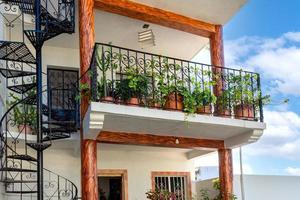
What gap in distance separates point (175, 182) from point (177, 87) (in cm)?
368

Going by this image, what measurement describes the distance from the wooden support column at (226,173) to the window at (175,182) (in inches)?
74.3

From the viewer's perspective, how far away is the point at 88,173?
7.59m

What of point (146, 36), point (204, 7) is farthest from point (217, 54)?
point (146, 36)

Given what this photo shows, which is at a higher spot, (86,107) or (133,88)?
(133,88)

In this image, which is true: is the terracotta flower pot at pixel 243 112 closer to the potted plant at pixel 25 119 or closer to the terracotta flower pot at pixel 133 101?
the terracotta flower pot at pixel 133 101

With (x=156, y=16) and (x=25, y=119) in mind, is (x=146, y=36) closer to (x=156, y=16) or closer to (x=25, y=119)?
(x=156, y=16)

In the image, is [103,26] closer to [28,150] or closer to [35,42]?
[35,42]

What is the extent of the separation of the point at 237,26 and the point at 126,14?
3333mm

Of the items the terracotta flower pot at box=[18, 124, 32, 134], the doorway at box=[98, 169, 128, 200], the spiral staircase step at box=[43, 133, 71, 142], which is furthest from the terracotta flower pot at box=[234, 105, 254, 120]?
the doorway at box=[98, 169, 128, 200]

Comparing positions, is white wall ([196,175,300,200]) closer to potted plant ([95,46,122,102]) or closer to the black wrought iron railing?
the black wrought iron railing

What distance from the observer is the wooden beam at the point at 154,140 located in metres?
8.11

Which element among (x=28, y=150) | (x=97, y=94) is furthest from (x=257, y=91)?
(x=28, y=150)

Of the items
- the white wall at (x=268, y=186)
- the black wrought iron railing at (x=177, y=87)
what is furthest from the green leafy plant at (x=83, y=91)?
the white wall at (x=268, y=186)

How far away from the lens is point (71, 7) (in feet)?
27.8
